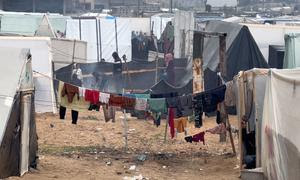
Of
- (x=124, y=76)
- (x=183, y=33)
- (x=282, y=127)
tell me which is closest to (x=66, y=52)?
(x=124, y=76)

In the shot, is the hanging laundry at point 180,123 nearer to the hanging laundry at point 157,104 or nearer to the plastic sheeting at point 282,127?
the hanging laundry at point 157,104

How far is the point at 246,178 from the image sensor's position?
357 inches

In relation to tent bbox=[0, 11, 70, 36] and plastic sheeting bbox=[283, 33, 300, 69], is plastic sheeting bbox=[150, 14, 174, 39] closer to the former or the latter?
tent bbox=[0, 11, 70, 36]

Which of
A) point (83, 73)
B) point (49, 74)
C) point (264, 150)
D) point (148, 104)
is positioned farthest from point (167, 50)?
point (264, 150)

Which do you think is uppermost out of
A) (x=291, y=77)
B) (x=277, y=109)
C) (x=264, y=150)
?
(x=291, y=77)

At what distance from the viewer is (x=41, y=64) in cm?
1872

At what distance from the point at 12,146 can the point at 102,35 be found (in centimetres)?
1861

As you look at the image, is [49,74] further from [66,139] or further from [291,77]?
[291,77]

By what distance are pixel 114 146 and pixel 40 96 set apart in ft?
16.9

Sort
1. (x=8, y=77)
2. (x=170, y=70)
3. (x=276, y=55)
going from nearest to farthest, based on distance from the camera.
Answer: (x=8, y=77) < (x=276, y=55) < (x=170, y=70)

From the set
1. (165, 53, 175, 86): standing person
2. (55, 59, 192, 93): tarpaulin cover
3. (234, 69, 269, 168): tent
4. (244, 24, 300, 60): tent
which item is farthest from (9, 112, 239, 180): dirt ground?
(244, 24, 300, 60): tent

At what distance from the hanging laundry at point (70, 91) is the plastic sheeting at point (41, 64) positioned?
→ 5.27 meters

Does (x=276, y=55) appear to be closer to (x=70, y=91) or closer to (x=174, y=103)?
(x=174, y=103)

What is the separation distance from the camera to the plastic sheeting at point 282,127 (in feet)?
21.7
